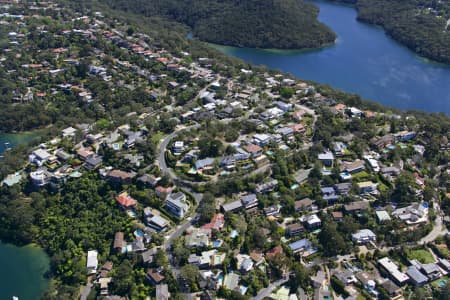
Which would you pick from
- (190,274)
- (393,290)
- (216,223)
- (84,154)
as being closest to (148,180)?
(216,223)

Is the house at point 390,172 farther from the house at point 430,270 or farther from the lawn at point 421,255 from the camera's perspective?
the house at point 430,270

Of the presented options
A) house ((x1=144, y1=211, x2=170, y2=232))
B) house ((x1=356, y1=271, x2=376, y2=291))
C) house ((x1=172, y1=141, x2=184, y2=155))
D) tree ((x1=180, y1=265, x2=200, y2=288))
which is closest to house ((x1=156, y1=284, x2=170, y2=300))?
tree ((x1=180, y1=265, x2=200, y2=288))

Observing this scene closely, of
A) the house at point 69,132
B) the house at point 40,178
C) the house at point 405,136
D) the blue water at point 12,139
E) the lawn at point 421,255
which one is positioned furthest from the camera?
the blue water at point 12,139

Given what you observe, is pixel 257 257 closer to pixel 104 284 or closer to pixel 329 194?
pixel 329 194

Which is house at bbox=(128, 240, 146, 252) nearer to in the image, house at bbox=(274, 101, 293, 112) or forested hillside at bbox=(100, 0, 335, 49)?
house at bbox=(274, 101, 293, 112)

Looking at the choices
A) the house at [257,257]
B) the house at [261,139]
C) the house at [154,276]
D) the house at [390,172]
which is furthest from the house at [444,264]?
the house at [154,276]

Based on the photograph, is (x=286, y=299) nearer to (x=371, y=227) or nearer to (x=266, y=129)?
(x=371, y=227)
